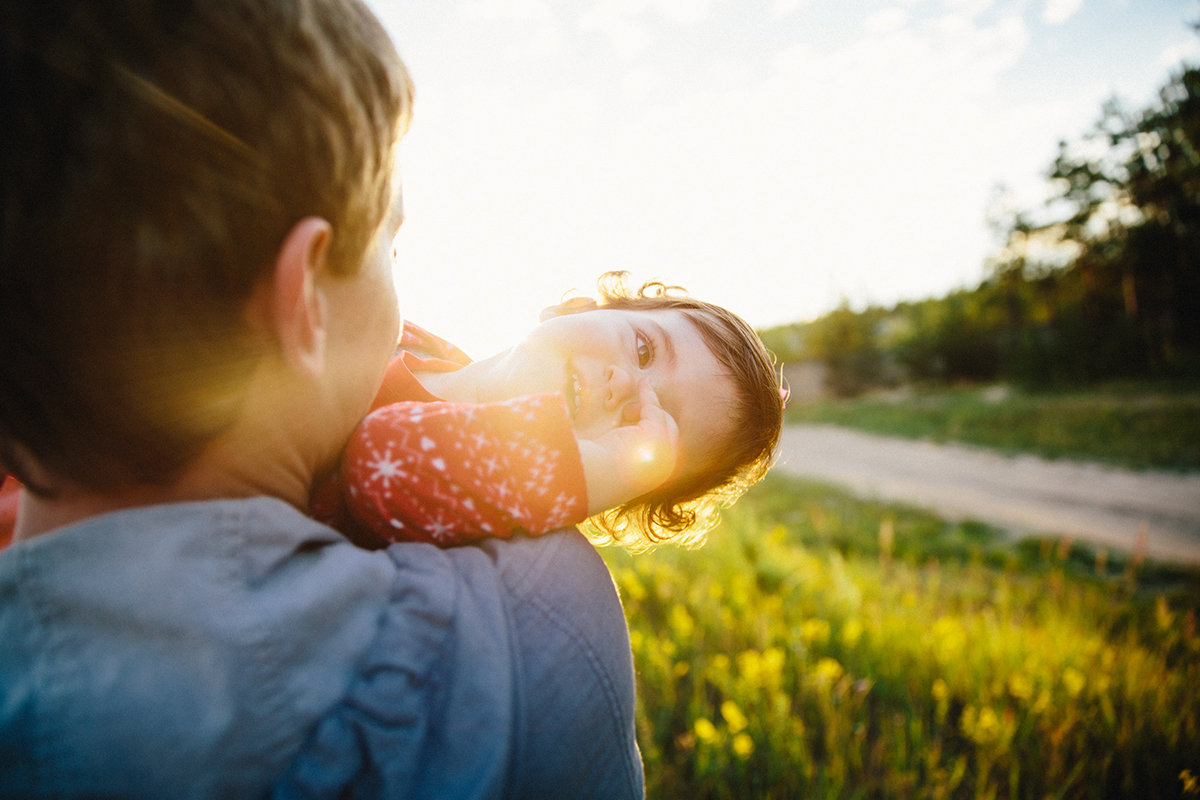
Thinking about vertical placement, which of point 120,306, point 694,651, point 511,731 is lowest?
point 694,651

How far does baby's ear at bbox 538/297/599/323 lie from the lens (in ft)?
7.29

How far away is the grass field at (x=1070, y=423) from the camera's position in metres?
11.6

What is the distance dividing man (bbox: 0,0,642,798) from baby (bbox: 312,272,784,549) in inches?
7.0

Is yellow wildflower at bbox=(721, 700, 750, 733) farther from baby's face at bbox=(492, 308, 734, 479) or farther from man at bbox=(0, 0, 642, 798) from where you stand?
man at bbox=(0, 0, 642, 798)

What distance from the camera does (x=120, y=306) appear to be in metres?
0.67

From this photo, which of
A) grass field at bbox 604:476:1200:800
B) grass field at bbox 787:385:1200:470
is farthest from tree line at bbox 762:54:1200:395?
grass field at bbox 604:476:1200:800

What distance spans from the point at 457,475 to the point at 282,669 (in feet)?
1.36

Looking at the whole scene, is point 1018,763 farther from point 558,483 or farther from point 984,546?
point 984,546

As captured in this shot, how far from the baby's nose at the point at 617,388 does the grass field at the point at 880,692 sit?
1.06 m

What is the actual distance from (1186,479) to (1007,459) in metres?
3.25

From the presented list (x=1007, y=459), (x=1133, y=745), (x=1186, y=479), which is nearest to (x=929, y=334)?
(x=1007, y=459)

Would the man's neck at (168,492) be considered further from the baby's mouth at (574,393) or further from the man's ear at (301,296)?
the baby's mouth at (574,393)

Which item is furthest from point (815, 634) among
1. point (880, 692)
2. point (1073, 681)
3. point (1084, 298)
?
point (1084, 298)

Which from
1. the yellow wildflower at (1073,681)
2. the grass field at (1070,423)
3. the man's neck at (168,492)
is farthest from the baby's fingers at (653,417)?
the grass field at (1070,423)
